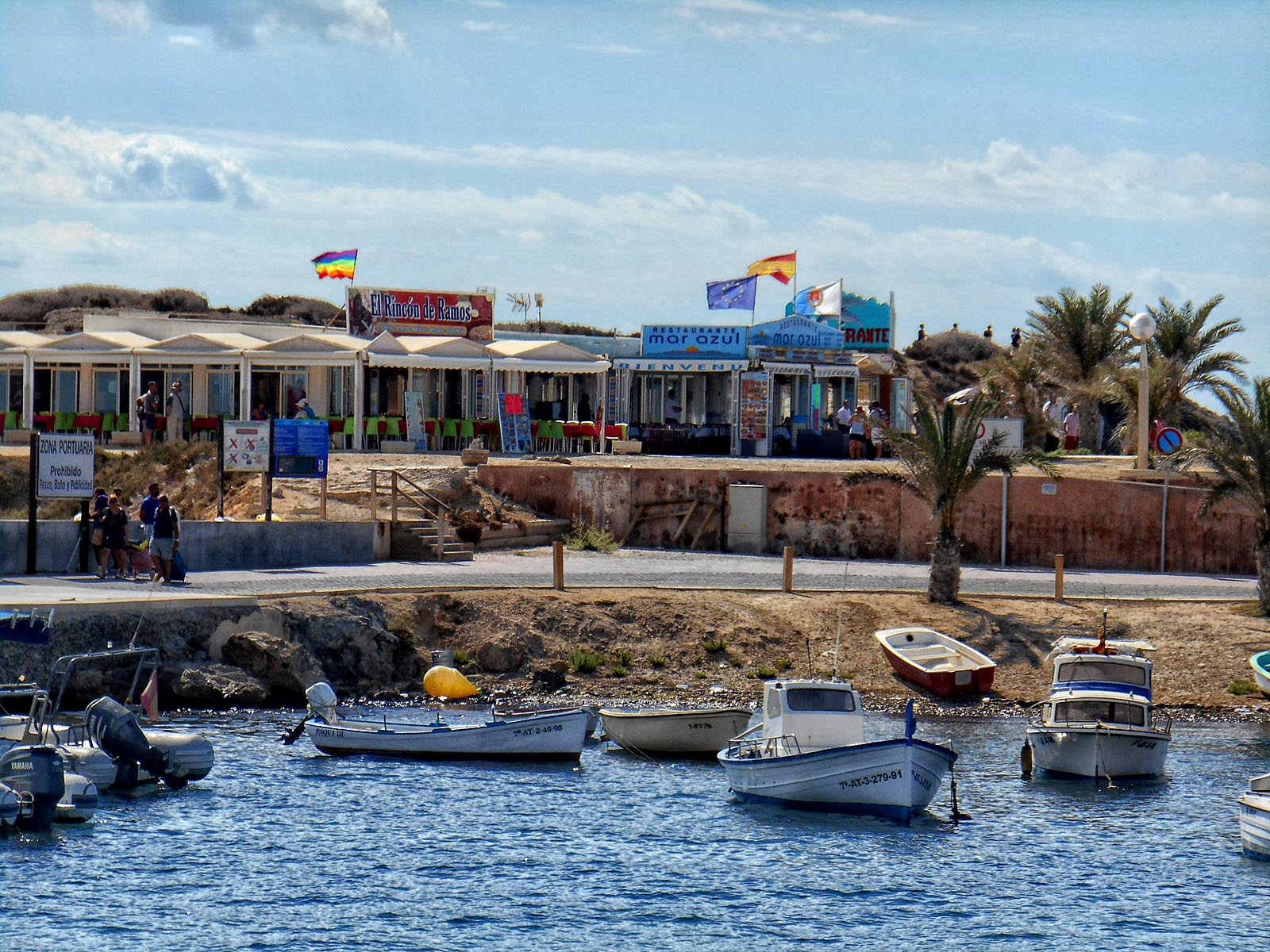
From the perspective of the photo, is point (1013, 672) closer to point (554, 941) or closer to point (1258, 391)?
point (1258, 391)

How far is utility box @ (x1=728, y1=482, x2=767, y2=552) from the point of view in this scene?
4422cm

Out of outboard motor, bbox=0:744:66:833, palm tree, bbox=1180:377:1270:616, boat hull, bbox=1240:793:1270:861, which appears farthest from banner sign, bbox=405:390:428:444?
boat hull, bbox=1240:793:1270:861

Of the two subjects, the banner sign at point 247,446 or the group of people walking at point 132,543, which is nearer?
the group of people walking at point 132,543

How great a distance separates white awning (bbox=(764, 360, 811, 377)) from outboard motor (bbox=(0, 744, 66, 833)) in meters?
34.9

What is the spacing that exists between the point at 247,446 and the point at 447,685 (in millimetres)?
8638

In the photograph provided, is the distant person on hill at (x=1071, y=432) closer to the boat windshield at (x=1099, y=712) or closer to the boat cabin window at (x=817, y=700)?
the boat windshield at (x=1099, y=712)

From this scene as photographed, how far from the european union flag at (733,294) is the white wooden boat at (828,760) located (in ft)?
102

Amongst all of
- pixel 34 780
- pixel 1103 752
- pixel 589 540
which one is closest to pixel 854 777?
pixel 1103 752

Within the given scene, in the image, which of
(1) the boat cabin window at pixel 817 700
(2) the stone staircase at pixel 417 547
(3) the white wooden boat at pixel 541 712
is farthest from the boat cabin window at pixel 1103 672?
(2) the stone staircase at pixel 417 547

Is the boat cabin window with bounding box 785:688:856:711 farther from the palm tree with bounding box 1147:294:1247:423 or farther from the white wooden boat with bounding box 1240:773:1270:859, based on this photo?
the palm tree with bounding box 1147:294:1247:423

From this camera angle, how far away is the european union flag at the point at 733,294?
189ft

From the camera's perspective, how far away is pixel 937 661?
113ft

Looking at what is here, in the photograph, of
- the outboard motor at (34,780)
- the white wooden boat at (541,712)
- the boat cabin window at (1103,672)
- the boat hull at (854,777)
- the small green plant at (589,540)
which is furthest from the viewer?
the small green plant at (589,540)

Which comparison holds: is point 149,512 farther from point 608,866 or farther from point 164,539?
point 608,866
